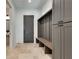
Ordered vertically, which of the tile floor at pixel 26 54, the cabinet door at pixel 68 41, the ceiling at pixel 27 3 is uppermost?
the ceiling at pixel 27 3

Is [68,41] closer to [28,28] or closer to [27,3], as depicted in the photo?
[27,3]

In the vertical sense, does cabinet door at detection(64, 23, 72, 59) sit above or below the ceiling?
below

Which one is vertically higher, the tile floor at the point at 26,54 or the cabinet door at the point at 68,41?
the cabinet door at the point at 68,41

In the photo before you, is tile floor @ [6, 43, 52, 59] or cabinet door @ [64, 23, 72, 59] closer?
cabinet door @ [64, 23, 72, 59]

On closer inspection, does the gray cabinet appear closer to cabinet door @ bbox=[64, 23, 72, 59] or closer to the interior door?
cabinet door @ bbox=[64, 23, 72, 59]

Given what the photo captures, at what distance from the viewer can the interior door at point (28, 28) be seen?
33.4ft

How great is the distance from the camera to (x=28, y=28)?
1023cm

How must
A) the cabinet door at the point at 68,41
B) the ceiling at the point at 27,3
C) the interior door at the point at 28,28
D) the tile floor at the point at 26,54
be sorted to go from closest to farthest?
the cabinet door at the point at 68,41 < the tile floor at the point at 26,54 < the ceiling at the point at 27,3 < the interior door at the point at 28,28

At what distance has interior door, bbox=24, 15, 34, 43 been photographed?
10180 mm

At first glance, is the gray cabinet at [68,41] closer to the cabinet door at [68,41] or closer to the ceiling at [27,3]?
the cabinet door at [68,41]

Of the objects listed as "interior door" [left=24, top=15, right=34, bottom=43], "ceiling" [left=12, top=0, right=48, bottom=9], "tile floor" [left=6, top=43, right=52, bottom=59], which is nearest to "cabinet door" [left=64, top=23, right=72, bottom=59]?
"tile floor" [left=6, top=43, right=52, bottom=59]

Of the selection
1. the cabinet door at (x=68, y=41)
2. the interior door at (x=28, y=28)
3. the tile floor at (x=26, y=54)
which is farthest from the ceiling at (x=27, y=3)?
the cabinet door at (x=68, y=41)
